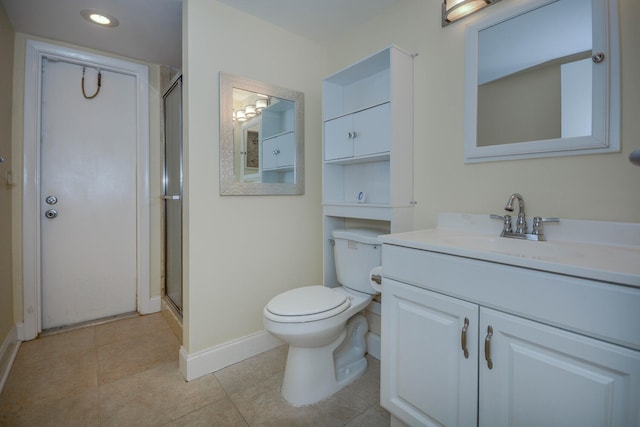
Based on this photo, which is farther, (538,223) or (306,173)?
(306,173)

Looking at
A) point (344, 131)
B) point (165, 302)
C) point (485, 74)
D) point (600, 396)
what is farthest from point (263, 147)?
point (600, 396)

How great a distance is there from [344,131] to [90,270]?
90.0 inches

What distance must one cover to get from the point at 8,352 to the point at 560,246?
9.88ft

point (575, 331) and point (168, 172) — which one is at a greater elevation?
point (168, 172)

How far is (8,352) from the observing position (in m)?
1.86

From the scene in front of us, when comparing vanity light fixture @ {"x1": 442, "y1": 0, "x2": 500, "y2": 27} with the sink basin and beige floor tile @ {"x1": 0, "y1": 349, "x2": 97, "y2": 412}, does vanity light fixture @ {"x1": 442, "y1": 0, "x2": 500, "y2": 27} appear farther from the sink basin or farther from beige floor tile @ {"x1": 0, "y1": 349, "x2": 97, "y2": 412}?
beige floor tile @ {"x1": 0, "y1": 349, "x2": 97, "y2": 412}

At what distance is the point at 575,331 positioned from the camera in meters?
0.80

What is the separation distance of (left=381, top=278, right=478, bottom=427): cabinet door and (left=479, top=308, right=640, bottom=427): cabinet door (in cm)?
5

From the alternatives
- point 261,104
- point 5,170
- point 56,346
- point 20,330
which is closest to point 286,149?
point 261,104

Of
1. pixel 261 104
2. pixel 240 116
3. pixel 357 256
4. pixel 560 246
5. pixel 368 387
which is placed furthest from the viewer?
pixel 261 104

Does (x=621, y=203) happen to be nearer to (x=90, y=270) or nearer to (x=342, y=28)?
(x=342, y=28)

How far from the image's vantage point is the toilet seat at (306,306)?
4.66 ft

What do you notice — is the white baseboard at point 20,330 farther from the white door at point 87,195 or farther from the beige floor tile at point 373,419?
the beige floor tile at point 373,419

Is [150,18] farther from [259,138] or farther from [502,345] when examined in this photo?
[502,345]
